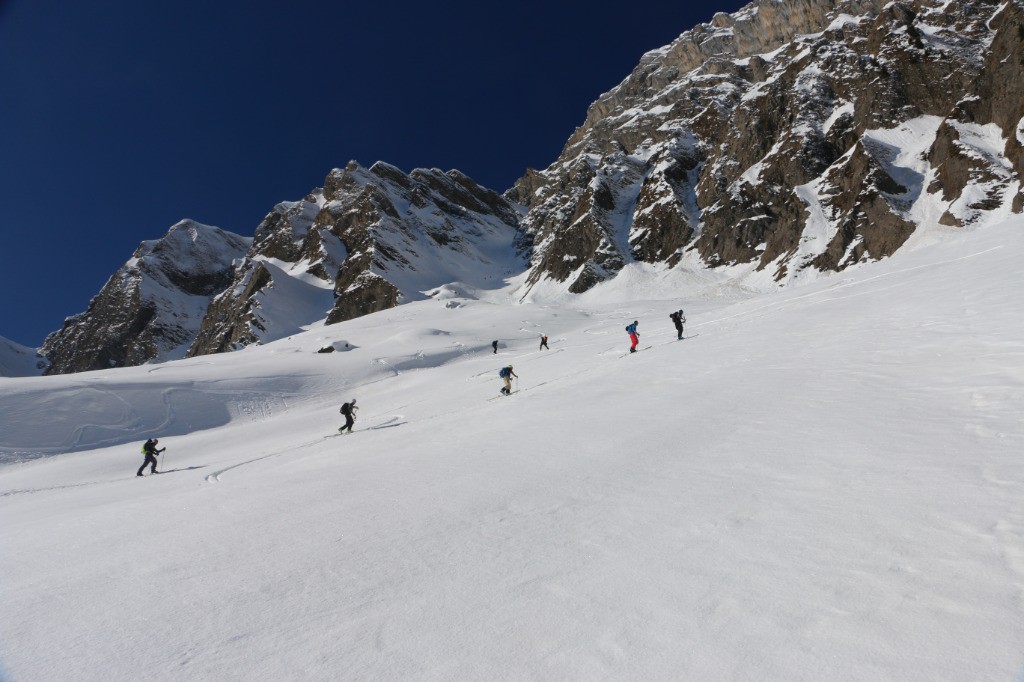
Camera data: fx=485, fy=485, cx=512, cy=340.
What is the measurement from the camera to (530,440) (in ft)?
26.3

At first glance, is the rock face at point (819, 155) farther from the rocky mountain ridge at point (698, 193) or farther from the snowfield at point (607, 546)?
the snowfield at point (607, 546)

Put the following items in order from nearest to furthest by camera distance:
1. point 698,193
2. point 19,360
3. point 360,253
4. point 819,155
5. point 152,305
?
point 819,155, point 698,193, point 360,253, point 152,305, point 19,360

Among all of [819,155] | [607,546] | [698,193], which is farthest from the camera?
[698,193]

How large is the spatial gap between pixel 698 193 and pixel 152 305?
542ft

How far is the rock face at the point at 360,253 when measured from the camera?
115m

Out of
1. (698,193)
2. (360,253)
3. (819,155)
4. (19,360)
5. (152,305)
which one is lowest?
(819,155)

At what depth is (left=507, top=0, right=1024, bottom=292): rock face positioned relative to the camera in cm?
5944

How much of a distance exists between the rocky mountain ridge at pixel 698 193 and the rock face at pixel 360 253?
2.21ft

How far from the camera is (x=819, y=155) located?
79.6 metres

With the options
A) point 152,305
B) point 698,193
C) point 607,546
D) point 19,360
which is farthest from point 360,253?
point 19,360

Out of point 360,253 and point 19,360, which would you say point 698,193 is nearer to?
point 360,253

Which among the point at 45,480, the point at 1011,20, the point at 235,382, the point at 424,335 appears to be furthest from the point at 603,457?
the point at 1011,20

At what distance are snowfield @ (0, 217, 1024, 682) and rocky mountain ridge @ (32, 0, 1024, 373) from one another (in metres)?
62.3

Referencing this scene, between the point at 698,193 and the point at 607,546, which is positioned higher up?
the point at 698,193
